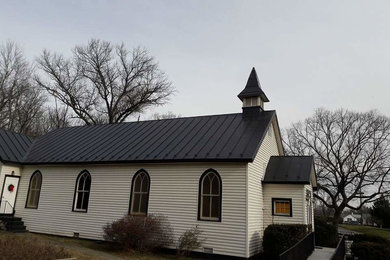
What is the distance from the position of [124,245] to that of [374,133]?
1242 inches

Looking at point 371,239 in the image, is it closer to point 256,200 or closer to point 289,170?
point 289,170

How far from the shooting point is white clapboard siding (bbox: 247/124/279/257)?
44.0 feet

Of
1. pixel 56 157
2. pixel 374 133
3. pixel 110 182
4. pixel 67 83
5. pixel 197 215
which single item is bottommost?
pixel 197 215

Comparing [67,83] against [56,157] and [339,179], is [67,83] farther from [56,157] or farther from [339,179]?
[339,179]

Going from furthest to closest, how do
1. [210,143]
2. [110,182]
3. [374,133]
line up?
[374,133] < [110,182] < [210,143]

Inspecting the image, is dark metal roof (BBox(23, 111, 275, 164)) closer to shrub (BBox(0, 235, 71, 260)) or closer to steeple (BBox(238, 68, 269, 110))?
steeple (BBox(238, 68, 269, 110))

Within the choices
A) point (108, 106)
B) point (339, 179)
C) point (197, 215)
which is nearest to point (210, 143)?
point (197, 215)

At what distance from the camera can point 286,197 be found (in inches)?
604

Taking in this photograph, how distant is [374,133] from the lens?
115 ft

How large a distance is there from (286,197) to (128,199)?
7.66m

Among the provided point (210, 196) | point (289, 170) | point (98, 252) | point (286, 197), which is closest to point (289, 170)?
point (289, 170)

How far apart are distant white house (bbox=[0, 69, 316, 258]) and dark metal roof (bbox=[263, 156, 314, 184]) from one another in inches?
1.9

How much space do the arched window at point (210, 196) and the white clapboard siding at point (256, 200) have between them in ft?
4.42

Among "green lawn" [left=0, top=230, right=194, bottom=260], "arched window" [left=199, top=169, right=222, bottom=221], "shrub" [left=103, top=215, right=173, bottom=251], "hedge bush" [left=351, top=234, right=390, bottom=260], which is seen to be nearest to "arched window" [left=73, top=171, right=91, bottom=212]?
"green lawn" [left=0, top=230, right=194, bottom=260]
